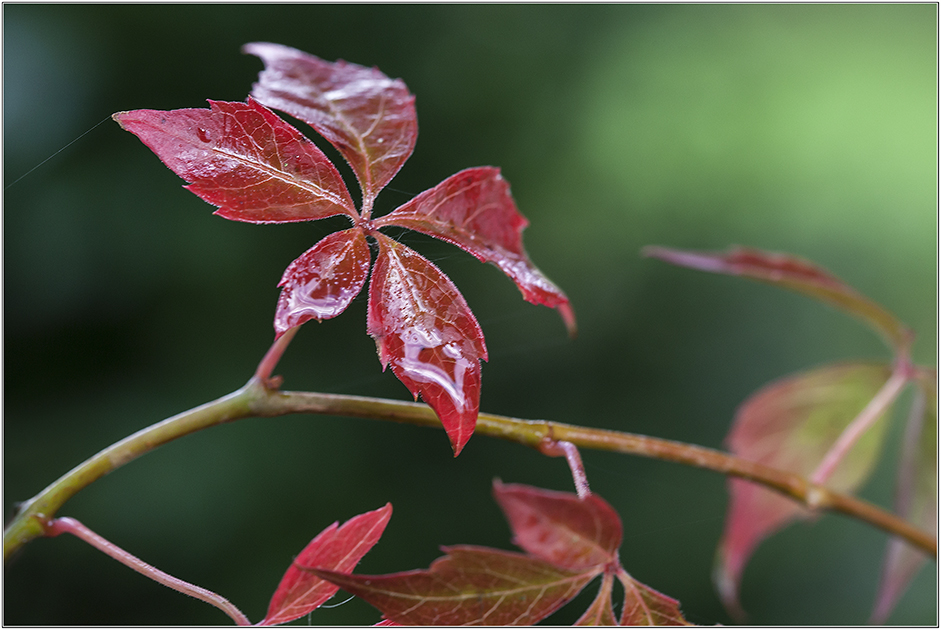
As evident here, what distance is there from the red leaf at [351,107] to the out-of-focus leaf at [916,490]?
314 mm

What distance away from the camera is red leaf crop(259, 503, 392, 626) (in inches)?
7.2

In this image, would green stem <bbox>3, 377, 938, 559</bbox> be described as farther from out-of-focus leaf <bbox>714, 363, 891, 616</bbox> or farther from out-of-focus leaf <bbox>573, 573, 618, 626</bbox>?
out-of-focus leaf <bbox>714, 363, 891, 616</bbox>

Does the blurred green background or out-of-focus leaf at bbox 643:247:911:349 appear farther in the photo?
the blurred green background

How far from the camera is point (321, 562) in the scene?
0.60ft

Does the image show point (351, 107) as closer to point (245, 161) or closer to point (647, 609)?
point (245, 161)

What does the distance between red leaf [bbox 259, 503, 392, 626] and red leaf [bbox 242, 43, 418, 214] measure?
9cm

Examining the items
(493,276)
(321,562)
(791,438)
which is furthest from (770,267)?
(493,276)

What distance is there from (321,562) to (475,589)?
0.15ft

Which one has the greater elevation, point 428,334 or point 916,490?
point 428,334

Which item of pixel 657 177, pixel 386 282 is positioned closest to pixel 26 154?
pixel 386 282

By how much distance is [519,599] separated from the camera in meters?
0.17

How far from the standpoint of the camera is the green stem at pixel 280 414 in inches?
6.8

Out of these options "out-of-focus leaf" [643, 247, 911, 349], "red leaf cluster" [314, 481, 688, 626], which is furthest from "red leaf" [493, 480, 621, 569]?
"out-of-focus leaf" [643, 247, 911, 349]

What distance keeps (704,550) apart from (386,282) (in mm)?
735
